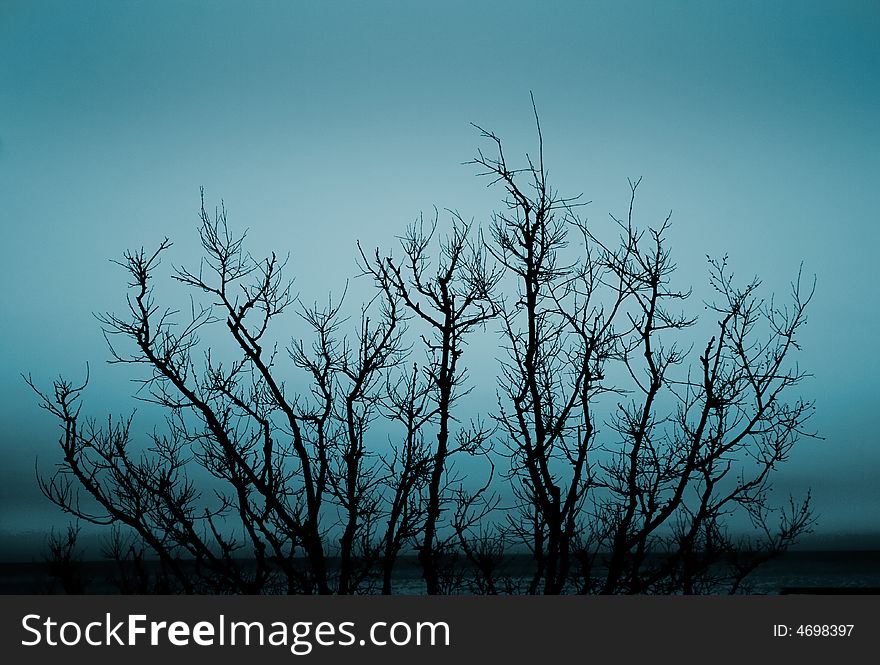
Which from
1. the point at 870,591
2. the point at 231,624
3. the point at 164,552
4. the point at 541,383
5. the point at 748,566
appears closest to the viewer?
the point at 231,624

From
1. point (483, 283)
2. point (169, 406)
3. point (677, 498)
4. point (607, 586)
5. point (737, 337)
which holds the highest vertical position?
point (483, 283)

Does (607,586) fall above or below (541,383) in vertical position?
below

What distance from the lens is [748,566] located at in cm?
726

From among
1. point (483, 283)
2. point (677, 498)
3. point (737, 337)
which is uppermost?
point (483, 283)

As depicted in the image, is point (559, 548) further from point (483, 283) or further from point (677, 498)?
point (483, 283)

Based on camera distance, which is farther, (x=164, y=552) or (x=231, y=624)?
(x=164, y=552)

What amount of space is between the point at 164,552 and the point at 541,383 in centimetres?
316

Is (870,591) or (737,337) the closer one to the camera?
(870,591)

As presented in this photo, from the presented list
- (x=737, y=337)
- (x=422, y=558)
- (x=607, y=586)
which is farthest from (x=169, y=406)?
(x=737, y=337)

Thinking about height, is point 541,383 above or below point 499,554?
above

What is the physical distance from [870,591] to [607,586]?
184cm

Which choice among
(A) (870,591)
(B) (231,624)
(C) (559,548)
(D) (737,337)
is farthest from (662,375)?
(B) (231,624)

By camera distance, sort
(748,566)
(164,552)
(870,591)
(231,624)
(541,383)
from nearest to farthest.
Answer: (231,624), (870,591), (164,552), (541,383), (748,566)

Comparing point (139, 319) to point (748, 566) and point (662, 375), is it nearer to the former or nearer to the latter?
point (662, 375)
